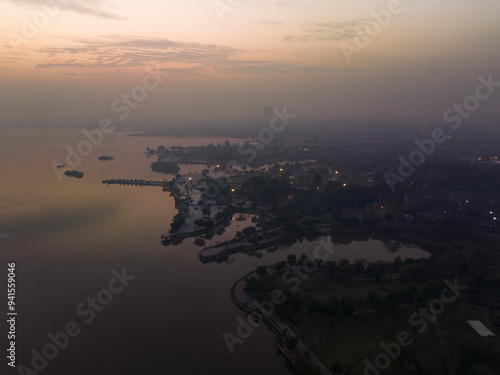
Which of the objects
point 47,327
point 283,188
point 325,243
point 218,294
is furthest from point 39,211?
point 325,243

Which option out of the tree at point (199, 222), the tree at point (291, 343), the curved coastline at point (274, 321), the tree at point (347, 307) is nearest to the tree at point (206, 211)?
the tree at point (199, 222)

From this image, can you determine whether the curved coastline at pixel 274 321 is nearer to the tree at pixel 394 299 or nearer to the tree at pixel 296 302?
the tree at pixel 296 302

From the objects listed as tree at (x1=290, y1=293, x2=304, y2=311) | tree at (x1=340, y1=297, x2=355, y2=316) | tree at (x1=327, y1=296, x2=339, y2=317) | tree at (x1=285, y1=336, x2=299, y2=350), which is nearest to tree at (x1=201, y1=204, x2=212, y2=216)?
tree at (x1=290, y1=293, x2=304, y2=311)

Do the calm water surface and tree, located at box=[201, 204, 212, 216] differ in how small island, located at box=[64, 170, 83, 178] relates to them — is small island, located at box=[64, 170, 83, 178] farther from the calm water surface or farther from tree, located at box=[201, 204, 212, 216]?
tree, located at box=[201, 204, 212, 216]

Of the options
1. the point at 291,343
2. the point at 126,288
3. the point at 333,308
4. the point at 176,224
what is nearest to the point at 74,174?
the point at 176,224

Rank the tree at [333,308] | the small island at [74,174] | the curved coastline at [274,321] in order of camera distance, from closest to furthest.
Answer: the curved coastline at [274,321] → the tree at [333,308] → the small island at [74,174]

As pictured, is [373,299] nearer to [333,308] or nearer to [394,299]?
[394,299]

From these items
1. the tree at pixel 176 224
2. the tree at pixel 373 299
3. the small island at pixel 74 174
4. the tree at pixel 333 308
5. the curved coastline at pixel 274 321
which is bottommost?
the small island at pixel 74 174

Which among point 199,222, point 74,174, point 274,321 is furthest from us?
point 74,174
